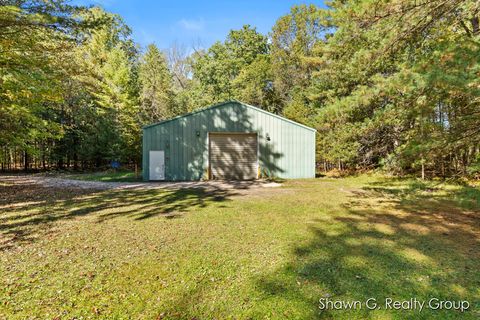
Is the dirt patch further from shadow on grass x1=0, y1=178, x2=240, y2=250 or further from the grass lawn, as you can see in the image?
the grass lawn

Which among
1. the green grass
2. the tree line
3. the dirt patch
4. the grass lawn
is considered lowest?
→ the grass lawn

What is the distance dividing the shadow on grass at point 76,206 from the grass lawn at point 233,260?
47mm

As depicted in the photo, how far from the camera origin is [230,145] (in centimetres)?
1284

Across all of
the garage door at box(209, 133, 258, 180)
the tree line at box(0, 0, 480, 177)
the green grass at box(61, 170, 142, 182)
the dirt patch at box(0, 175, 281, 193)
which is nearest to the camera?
the tree line at box(0, 0, 480, 177)

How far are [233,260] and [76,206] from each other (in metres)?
5.01

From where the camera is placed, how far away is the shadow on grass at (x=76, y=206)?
15.3 feet

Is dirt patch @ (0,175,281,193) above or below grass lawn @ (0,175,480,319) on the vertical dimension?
above

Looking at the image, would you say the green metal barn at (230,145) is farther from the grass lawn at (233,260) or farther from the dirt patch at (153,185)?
the grass lawn at (233,260)

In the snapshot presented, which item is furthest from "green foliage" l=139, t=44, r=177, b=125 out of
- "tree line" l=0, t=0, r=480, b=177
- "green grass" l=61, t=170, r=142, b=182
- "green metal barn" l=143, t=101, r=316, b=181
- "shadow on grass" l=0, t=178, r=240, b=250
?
"shadow on grass" l=0, t=178, r=240, b=250

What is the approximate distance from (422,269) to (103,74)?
891 inches

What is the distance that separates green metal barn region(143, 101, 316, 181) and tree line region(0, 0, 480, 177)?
8.32ft

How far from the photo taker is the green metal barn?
40.3 feet

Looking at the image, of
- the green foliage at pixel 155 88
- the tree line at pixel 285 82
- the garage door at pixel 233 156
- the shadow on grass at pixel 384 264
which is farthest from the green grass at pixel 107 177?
the shadow on grass at pixel 384 264

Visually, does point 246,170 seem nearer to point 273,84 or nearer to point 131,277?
point 131,277
